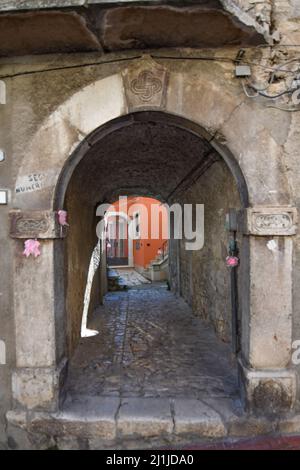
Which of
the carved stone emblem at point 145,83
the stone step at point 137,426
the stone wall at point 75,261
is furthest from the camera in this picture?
the stone wall at point 75,261

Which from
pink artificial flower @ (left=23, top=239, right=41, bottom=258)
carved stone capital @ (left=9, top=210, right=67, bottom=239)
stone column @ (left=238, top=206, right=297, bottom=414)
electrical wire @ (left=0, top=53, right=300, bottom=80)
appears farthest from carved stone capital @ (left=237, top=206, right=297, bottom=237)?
pink artificial flower @ (left=23, top=239, right=41, bottom=258)

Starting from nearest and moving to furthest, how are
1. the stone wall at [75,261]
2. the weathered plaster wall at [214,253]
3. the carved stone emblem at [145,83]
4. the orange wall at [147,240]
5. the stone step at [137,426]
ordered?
1. the stone step at [137,426]
2. the carved stone emblem at [145,83]
3. the stone wall at [75,261]
4. the weathered plaster wall at [214,253]
5. the orange wall at [147,240]

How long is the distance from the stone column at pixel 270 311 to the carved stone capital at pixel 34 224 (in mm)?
1710

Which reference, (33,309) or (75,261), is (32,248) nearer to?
(33,309)

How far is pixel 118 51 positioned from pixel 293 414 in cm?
353

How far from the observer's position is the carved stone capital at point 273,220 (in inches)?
108

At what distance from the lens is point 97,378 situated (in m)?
3.53

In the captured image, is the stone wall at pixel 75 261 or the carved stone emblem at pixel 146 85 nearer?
the carved stone emblem at pixel 146 85

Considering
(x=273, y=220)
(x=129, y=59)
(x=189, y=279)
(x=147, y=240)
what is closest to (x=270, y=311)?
(x=273, y=220)

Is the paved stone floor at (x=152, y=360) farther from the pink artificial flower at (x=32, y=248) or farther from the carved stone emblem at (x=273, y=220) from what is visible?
the carved stone emblem at (x=273, y=220)

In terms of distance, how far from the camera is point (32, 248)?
282 cm

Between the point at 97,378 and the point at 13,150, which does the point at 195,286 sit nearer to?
the point at 97,378

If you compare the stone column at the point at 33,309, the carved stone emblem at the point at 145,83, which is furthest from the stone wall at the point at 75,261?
the carved stone emblem at the point at 145,83

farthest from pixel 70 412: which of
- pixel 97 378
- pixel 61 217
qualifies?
pixel 61 217
